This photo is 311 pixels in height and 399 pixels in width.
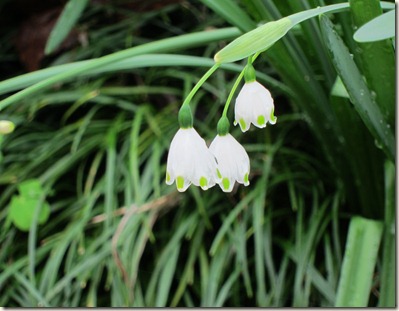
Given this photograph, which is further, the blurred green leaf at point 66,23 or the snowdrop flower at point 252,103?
the blurred green leaf at point 66,23

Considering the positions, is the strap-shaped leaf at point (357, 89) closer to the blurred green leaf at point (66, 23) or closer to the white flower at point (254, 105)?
the white flower at point (254, 105)

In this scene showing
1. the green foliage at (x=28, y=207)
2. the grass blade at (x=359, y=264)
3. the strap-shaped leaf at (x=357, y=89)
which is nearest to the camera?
the strap-shaped leaf at (x=357, y=89)

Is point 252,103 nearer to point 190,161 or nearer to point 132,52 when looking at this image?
point 190,161

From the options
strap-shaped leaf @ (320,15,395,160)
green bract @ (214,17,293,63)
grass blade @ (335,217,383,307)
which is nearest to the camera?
green bract @ (214,17,293,63)

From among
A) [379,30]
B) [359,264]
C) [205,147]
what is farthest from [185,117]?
[359,264]

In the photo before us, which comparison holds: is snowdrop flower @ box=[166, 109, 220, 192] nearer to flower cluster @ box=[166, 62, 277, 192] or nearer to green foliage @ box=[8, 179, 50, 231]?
flower cluster @ box=[166, 62, 277, 192]

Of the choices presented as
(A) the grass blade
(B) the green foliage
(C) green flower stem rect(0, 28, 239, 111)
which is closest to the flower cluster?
(C) green flower stem rect(0, 28, 239, 111)

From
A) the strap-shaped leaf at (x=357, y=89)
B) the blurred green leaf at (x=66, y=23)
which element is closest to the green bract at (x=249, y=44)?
the strap-shaped leaf at (x=357, y=89)

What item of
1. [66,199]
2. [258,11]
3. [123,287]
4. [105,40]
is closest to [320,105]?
[258,11]
